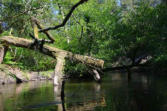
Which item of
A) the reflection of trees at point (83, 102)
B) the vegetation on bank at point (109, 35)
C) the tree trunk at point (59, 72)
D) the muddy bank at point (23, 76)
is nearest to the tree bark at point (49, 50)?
the tree trunk at point (59, 72)

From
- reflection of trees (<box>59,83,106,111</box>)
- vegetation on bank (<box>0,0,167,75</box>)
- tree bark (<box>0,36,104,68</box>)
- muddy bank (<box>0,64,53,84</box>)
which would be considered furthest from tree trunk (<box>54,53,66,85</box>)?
muddy bank (<box>0,64,53,84</box>)

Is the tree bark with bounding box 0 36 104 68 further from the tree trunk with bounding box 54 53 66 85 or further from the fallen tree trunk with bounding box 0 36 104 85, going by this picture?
the tree trunk with bounding box 54 53 66 85

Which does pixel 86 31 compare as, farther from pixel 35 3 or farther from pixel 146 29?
pixel 35 3

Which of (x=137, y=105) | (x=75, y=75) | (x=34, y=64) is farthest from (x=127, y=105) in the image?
(x=34, y=64)

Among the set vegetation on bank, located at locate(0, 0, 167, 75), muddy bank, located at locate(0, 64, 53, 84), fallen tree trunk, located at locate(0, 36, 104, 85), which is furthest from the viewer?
vegetation on bank, located at locate(0, 0, 167, 75)

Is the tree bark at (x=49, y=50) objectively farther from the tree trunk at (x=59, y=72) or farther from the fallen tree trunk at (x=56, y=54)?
the tree trunk at (x=59, y=72)

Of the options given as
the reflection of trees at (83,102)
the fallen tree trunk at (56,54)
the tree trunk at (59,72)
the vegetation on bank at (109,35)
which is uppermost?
the vegetation on bank at (109,35)

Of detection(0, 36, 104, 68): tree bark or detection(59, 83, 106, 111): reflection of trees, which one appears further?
detection(0, 36, 104, 68): tree bark

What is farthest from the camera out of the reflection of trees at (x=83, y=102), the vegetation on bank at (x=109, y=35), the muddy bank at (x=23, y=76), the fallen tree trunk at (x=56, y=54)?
the vegetation on bank at (x=109, y=35)

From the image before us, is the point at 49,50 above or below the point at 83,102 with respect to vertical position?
above

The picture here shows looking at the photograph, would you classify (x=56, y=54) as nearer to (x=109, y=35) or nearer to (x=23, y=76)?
(x=23, y=76)

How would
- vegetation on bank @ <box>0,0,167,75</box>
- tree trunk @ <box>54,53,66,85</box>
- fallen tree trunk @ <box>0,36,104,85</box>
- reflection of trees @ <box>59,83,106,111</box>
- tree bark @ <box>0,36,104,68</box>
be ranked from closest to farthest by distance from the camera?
reflection of trees @ <box>59,83,106,111</box>
tree trunk @ <box>54,53,66,85</box>
fallen tree trunk @ <box>0,36,104,85</box>
tree bark @ <box>0,36,104,68</box>
vegetation on bank @ <box>0,0,167,75</box>

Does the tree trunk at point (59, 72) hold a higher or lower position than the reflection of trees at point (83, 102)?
higher

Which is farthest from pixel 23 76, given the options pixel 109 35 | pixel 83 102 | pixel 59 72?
pixel 83 102
